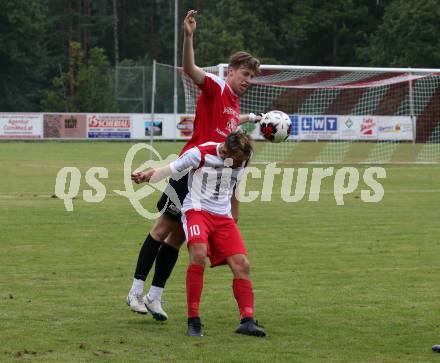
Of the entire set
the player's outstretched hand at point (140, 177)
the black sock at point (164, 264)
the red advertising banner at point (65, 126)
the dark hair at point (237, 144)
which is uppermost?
the dark hair at point (237, 144)

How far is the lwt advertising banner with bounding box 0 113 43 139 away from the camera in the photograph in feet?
159

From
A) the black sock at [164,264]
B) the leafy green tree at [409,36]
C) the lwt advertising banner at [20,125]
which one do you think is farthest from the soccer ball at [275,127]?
the leafy green tree at [409,36]

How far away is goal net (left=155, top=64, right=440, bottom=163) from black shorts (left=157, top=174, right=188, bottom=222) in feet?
91.2

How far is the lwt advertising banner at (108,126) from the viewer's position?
4991cm

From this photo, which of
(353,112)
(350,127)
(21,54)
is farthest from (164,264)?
(21,54)

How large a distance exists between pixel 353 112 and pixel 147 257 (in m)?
40.8

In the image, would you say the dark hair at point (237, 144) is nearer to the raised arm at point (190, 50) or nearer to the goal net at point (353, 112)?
the raised arm at point (190, 50)

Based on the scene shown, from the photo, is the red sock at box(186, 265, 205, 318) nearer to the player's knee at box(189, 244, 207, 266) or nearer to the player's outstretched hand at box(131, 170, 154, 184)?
the player's knee at box(189, 244, 207, 266)

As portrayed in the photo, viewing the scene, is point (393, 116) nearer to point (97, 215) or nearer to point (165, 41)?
point (97, 215)

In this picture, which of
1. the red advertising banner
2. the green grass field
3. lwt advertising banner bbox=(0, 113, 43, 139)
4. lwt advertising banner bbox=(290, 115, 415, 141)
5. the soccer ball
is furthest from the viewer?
the red advertising banner

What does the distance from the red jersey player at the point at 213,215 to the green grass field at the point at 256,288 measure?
11.3 inches

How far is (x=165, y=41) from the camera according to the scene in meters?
83.4

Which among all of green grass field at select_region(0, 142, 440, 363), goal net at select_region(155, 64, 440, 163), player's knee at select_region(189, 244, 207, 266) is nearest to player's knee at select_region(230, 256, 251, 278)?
player's knee at select_region(189, 244, 207, 266)

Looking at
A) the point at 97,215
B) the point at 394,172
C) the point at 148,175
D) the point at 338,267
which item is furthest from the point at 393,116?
the point at 148,175
